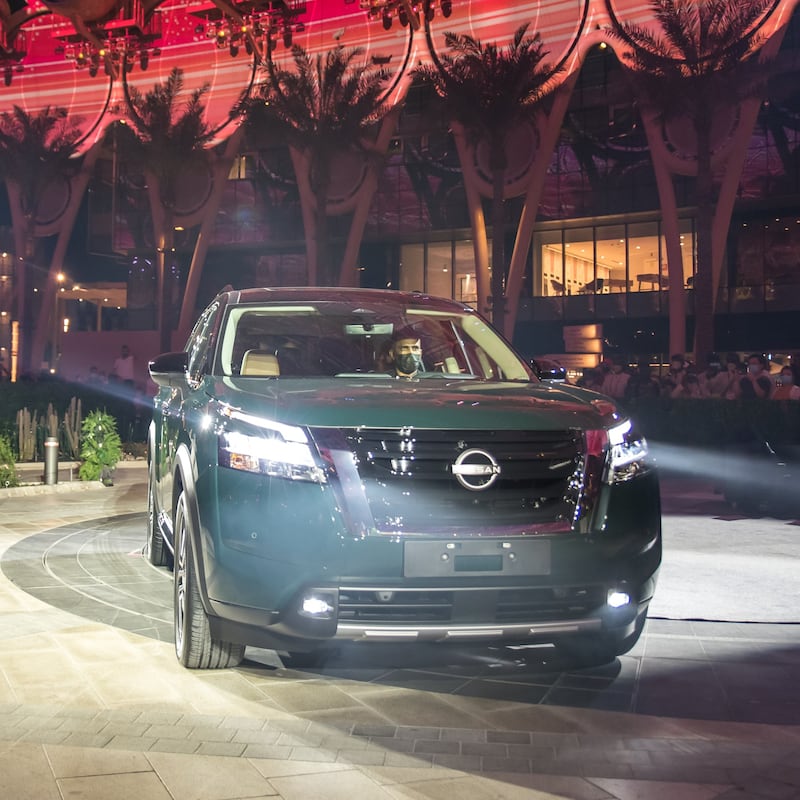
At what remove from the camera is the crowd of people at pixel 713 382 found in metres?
16.2

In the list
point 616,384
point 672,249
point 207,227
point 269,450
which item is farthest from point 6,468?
point 207,227

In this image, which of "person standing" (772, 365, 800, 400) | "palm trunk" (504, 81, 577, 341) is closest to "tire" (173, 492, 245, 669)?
"person standing" (772, 365, 800, 400)

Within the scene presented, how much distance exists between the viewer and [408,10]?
42125 mm

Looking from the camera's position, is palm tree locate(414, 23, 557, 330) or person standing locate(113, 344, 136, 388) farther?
palm tree locate(414, 23, 557, 330)

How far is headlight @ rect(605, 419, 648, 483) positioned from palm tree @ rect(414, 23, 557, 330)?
28860 mm

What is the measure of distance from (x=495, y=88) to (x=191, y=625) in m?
29.4

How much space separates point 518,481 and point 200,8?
48.6 meters

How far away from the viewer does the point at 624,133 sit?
45.2 meters

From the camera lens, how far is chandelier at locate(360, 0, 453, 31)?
4194 cm

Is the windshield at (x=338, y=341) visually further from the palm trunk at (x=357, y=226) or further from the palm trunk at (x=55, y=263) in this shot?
the palm trunk at (x=55, y=263)

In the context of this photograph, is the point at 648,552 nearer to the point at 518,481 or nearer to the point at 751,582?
the point at 518,481

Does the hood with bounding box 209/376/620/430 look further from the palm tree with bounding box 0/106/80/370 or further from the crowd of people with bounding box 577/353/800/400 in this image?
the palm tree with bounding box 0/106/80/370

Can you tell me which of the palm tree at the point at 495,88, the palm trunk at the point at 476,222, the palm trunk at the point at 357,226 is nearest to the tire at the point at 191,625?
the palm tree at the point at 495,88

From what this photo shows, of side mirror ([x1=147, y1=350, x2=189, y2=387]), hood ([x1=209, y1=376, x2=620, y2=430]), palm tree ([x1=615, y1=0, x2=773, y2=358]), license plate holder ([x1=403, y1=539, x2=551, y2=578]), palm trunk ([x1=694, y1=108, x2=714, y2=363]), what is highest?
palm tree ([x1=615, y1=0, x2=773, y2=358])
